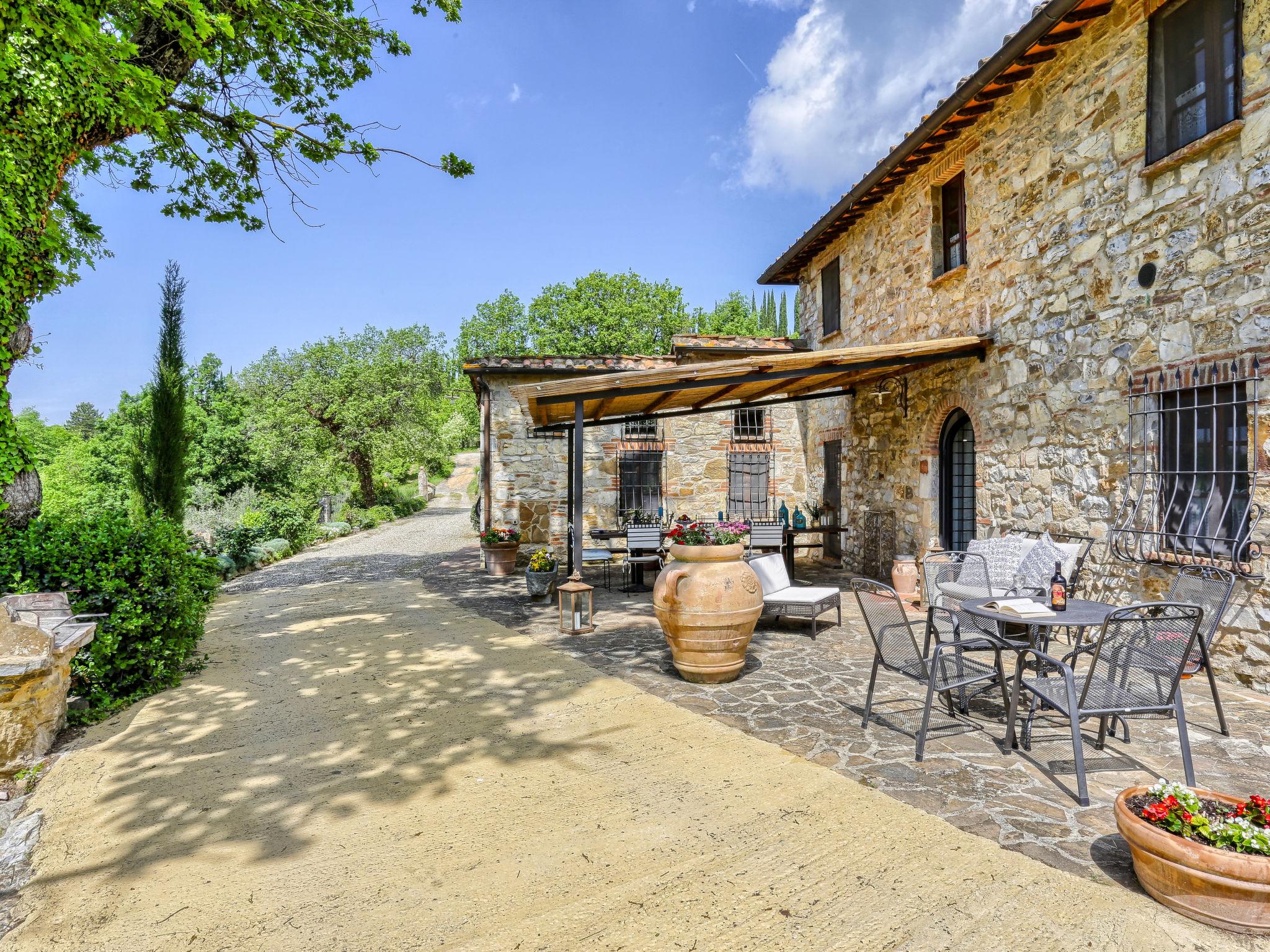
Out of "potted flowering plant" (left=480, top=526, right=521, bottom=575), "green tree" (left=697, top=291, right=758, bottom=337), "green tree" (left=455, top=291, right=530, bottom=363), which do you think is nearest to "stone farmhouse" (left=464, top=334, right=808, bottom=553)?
"potted flowering plant" (left=480, top=526, right=521, bottom=575)

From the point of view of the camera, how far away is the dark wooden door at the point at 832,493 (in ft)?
34.8

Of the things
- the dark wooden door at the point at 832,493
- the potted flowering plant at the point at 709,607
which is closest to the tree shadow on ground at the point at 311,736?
the potted flowering plant at the point at 709,607

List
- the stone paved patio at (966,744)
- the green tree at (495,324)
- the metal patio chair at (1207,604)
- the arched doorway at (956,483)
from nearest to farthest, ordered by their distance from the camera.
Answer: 1. the stone paved patio at (966,744)
2. the metal patio chair at (1207,604)
3. the arched doorway at (956,483)
4. the green tree at (495,324)

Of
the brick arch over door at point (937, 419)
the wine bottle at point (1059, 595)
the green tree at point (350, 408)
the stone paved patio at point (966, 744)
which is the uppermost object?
the green tree at point (350, 408)

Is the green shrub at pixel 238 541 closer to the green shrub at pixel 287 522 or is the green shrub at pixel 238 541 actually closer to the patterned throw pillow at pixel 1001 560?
the green shrub at pixel 287 522

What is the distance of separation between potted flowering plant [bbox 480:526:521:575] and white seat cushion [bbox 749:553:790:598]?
5318mm

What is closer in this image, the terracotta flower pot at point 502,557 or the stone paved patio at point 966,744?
the stone paved patio at point 966,744

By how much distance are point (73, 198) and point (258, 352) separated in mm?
33638

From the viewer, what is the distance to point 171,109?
5.71m

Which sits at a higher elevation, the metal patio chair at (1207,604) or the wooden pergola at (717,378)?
the wooden pergola at (717,378)

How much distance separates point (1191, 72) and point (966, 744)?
509cm

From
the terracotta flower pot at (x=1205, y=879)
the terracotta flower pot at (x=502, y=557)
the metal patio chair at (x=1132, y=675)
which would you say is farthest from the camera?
the terracotta flower pot at (x=502, y=557)

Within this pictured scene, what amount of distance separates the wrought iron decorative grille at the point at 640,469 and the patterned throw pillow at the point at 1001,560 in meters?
6.25

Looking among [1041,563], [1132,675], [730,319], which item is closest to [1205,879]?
[1132,675]
